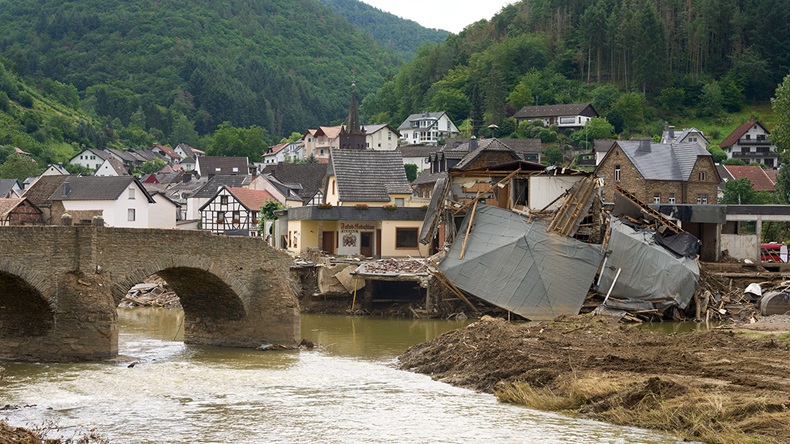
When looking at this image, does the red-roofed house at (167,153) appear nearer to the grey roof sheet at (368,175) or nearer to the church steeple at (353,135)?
the church steeple at (353,135)

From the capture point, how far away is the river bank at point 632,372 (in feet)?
63.8

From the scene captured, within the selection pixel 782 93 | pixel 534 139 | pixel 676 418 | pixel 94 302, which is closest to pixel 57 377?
pixel 94 302

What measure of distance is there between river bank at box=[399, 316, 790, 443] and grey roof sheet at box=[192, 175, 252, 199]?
57.1 meters

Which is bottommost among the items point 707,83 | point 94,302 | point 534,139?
point 94,302

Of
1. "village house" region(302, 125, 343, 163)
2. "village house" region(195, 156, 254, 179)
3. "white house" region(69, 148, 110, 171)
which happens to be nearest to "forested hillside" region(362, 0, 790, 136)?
"village house" region(302, 125, 343, 163)

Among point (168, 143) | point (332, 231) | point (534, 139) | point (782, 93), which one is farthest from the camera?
point (168, 143)

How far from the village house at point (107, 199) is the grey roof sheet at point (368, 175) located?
52.6 feet

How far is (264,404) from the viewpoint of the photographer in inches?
897

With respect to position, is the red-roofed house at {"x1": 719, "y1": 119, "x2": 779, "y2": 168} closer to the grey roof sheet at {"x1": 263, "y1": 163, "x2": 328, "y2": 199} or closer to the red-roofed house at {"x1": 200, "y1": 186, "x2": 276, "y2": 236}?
the grey roof sheet at {"x1": 263, "y1": 163, "x2": 328, "y2": 199}

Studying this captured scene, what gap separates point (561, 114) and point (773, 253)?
7340 cm

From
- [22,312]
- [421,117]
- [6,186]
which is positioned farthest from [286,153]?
[22,312]

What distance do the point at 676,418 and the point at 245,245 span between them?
14.7m

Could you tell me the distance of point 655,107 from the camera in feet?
418

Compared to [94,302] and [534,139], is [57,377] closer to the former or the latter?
[94,302]
